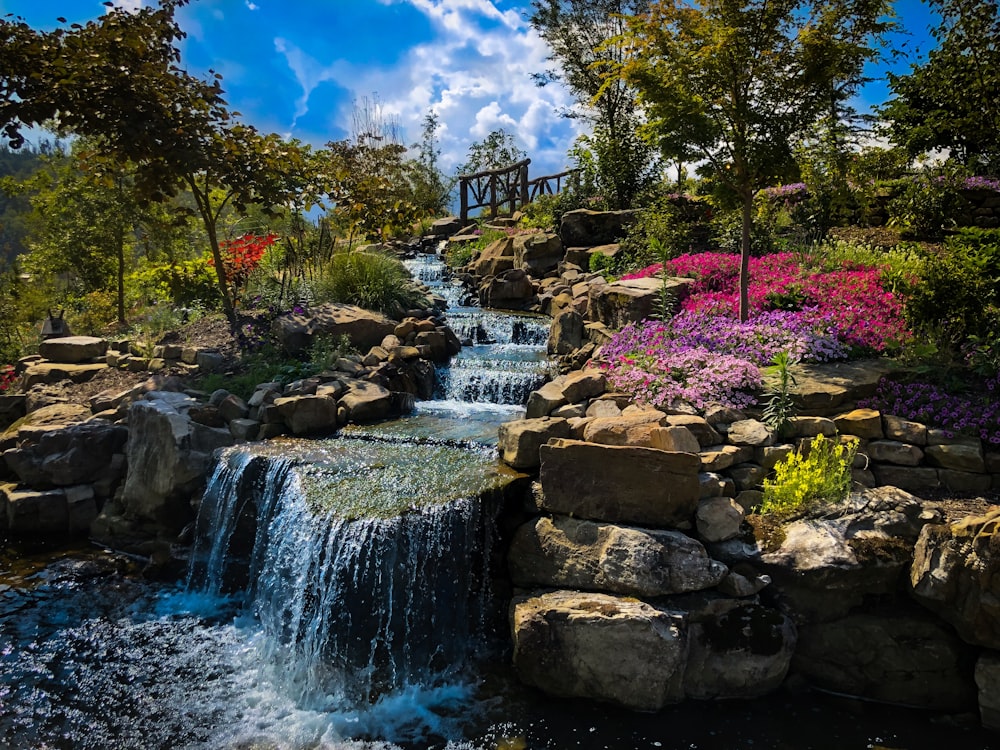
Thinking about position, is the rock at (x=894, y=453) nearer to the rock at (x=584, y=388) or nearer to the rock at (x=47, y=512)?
the rock at (x=584, y=388)

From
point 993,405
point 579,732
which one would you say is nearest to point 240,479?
point 579,732

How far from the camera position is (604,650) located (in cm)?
438

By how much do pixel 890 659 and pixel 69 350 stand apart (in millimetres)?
11001

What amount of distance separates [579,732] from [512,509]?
5.86 feet

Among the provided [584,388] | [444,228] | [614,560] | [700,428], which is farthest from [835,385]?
[444,228]

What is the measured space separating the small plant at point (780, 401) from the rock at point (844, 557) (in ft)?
3.15

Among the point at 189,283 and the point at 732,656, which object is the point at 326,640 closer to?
the point at 732,656

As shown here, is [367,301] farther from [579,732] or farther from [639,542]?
[579,732]

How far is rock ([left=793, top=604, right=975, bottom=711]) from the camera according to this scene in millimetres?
4422

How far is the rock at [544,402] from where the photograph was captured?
6496mm

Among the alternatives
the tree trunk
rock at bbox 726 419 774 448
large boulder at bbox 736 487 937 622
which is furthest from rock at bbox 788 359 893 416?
the tree trunk

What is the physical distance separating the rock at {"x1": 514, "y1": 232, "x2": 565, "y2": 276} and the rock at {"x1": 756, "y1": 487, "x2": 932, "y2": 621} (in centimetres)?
990

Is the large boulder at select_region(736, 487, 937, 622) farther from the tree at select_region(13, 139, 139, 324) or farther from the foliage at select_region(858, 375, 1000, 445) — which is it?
the tree at select_region(13, 139, 139, 324)

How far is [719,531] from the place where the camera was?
4773 millimetres
